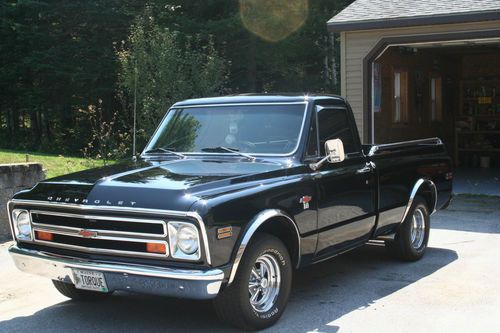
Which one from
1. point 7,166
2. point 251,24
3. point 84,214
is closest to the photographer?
point 84,214

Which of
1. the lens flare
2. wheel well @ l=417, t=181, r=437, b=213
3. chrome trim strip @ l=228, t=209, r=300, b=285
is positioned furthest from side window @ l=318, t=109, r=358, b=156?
the lens flare

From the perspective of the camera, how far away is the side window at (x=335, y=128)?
19.1 feet

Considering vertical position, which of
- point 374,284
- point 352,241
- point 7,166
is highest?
point 7,166

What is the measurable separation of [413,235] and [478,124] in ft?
40.3

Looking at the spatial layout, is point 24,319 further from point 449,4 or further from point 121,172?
point 449,4

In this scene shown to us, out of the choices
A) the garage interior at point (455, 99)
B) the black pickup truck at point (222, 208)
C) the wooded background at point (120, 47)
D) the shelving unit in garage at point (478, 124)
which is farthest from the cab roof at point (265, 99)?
the wooded background at point (120, 47)

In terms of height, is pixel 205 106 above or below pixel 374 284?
above

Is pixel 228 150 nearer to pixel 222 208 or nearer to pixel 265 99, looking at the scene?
pixel 265 99

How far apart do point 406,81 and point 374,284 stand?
10.4 metres

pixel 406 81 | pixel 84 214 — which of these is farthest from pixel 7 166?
pixel 406 81

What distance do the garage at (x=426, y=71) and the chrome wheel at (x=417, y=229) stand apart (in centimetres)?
542

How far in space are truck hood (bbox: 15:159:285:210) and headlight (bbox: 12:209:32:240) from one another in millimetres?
131

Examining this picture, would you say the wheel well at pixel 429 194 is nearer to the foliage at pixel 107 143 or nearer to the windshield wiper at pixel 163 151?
the windshield wiper at pixel 163 151

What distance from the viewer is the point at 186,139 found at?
5.97 metres
